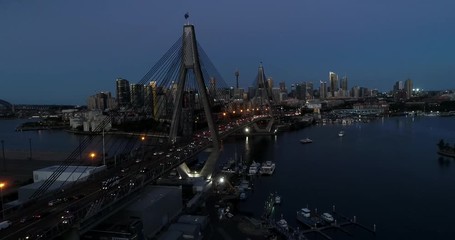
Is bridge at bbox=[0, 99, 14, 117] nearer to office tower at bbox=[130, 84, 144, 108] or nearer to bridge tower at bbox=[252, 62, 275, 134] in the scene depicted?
bridge tower at bbox=[252, 62, 275, 134]

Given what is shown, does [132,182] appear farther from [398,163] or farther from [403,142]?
[403,142]

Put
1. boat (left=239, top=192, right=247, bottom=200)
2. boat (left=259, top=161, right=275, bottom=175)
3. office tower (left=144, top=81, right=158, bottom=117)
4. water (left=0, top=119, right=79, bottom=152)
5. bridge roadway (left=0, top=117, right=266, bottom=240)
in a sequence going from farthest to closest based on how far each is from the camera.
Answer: water (left=0, top=119, right=79, bottom=152) → boat (left=259, top=161, right=275, bottom=175) → office tower (left=144, top=81, right=158, bottom=117) → boat (left=239, top=192, right=247, bottom=200) → bridge roadway (left=0, top=117, right=266, bottom=240)

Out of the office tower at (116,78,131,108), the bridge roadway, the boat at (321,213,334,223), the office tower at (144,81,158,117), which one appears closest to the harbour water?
the boat at (321,213,334,223)

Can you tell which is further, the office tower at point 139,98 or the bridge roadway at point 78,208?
the office tower at point 139,98

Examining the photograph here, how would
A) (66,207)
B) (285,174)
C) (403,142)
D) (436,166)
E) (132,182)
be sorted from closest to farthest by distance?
1. (66,207)
2. (132,182)
3. (285,174)
4. (436,166)
5. (403,142)

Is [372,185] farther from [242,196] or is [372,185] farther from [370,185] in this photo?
[242,196]

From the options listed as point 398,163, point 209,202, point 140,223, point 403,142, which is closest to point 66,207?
point 140,223

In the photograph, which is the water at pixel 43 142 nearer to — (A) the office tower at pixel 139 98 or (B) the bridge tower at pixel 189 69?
(A) the office tower at pixel 139 98

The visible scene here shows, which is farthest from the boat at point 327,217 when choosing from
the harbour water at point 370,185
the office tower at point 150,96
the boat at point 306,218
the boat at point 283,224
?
the office tower at point 150,96
